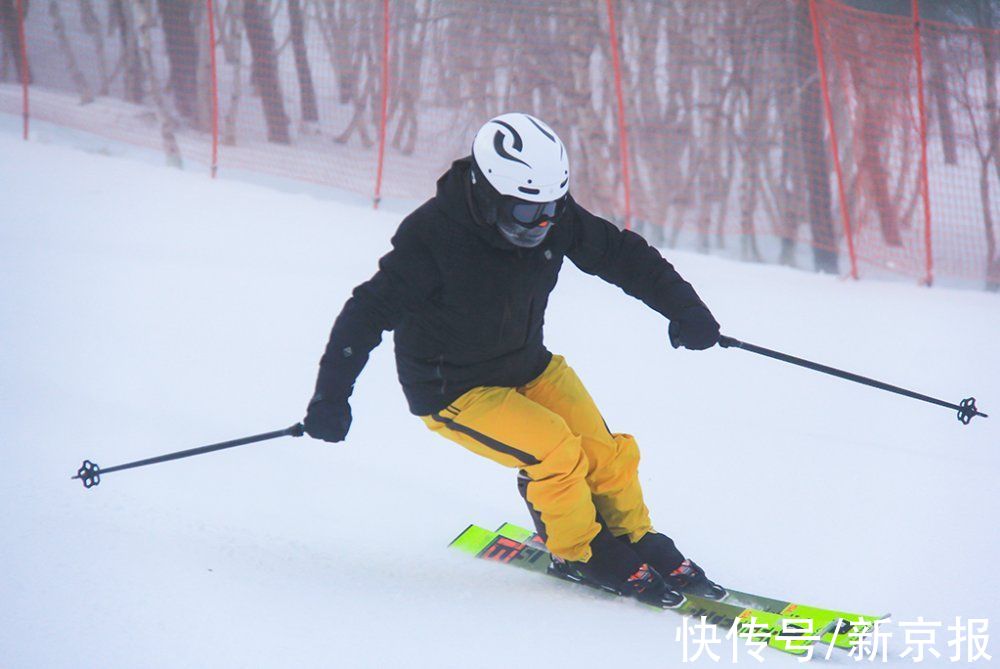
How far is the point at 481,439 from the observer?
3.27 meters

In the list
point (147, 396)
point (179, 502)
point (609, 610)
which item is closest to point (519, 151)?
point (609, 610)

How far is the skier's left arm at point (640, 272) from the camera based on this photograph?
338cm

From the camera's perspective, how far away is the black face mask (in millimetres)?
3037

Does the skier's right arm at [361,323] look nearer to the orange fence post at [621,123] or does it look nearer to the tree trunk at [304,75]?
the orange fence post at [621,123]

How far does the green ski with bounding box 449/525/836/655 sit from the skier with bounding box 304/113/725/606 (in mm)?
78

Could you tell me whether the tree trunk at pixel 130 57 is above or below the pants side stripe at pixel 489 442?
above

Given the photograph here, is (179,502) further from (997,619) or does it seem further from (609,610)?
(997,619)

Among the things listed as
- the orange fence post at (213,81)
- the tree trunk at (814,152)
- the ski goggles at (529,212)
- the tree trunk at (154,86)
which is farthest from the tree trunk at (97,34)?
the ski goggles at (529,212)

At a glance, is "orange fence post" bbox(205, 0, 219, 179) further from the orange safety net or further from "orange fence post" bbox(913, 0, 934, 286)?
"orange fence post" bbox(913, 0, 934, 286)

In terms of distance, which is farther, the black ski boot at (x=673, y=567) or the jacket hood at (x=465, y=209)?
the black ski boot at (x=673, y=567)

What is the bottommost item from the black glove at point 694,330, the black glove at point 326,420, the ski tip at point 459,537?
the ski tip at point 459,537

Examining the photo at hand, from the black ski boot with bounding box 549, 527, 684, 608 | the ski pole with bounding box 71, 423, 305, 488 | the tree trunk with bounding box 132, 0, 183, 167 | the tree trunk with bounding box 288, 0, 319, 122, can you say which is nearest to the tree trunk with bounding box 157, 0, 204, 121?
the tree trunk with bounding box 132, 0, 183, 167

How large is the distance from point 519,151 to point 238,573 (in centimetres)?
159

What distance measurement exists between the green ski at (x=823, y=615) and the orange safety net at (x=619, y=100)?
4.99 metres
